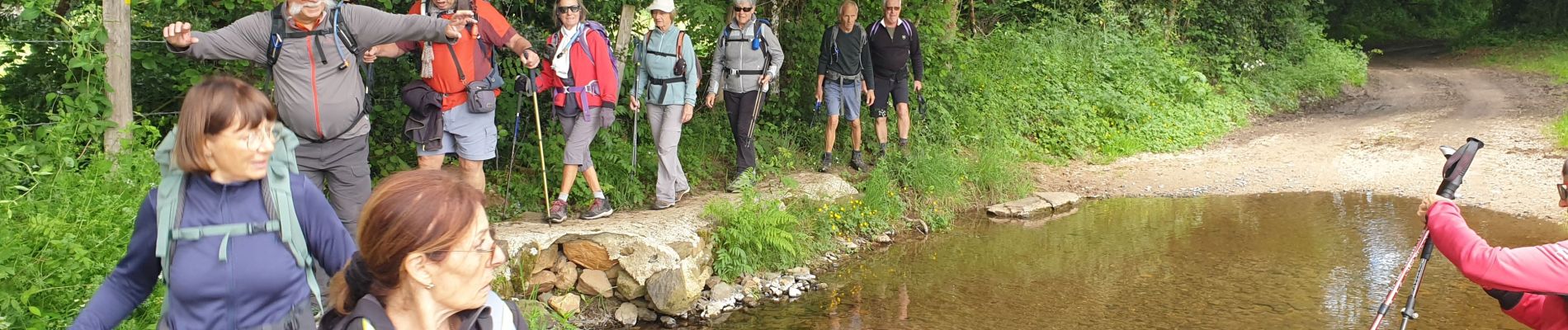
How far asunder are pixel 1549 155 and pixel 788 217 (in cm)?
805

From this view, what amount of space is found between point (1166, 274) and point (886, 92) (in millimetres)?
3291

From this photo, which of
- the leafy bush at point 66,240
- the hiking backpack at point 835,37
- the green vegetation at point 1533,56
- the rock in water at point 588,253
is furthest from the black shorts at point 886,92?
the green vegetation at point 1533,56

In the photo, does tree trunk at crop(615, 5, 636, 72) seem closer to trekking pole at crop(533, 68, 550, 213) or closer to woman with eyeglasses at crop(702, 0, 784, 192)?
woman with eyeglasses at crop(702, 0, 784, 192)

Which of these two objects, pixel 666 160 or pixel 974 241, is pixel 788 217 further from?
pixel 974 241

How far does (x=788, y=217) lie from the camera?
792 cm

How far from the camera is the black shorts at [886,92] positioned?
392 inches

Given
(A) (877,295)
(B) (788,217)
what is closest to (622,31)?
(B) (788,217)

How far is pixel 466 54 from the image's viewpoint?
628 centimetres

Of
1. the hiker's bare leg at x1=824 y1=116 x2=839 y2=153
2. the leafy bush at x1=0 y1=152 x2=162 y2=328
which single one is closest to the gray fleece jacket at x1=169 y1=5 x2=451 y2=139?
the leafy bush at x1=0 y1=152 x2=162 y2=328

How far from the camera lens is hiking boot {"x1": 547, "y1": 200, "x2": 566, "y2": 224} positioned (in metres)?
7.42

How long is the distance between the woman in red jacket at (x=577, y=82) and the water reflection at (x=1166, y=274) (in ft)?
5.06

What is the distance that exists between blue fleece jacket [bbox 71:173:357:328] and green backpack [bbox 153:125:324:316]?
0.01 m

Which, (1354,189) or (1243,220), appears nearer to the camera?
(1243,220)

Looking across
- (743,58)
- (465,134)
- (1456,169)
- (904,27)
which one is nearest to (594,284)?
(465,134)
